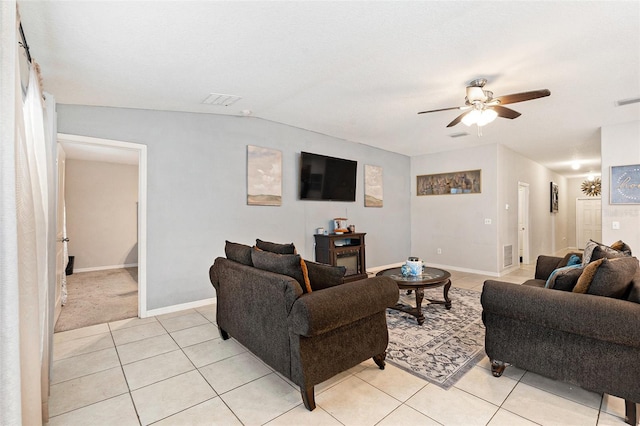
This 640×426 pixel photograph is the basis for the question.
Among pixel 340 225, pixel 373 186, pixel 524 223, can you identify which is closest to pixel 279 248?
pixel 340 225

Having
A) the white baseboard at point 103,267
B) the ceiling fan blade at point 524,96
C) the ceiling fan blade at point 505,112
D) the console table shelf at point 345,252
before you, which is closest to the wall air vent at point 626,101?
the ceiling fan blade at point 505,112

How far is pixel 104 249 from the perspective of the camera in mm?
6672

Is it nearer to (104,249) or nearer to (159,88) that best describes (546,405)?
(159,88)

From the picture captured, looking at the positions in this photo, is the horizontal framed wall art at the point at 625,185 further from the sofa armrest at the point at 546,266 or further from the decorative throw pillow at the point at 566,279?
the decorative throw pillow at the point at 566,279

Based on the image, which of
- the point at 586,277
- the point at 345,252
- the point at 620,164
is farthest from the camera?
the point at 345,252

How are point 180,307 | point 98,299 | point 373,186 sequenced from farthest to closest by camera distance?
point 373,186
point 98,299
point 180,307

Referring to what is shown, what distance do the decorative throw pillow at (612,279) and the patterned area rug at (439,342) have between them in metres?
1.07

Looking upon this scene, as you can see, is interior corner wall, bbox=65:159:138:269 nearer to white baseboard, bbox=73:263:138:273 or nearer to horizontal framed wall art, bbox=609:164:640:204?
white baseboard, bbox=73:263:138:273

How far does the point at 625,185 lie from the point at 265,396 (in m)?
5.72

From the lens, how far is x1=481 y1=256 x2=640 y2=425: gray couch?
1695 mm

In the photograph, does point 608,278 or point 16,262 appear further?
point 608,278

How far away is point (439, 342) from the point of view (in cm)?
282

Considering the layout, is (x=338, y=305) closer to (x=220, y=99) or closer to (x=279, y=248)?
(x=279, y=248)

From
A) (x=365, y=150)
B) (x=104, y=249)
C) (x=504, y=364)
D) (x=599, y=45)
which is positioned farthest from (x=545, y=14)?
(x=104, y=249)
